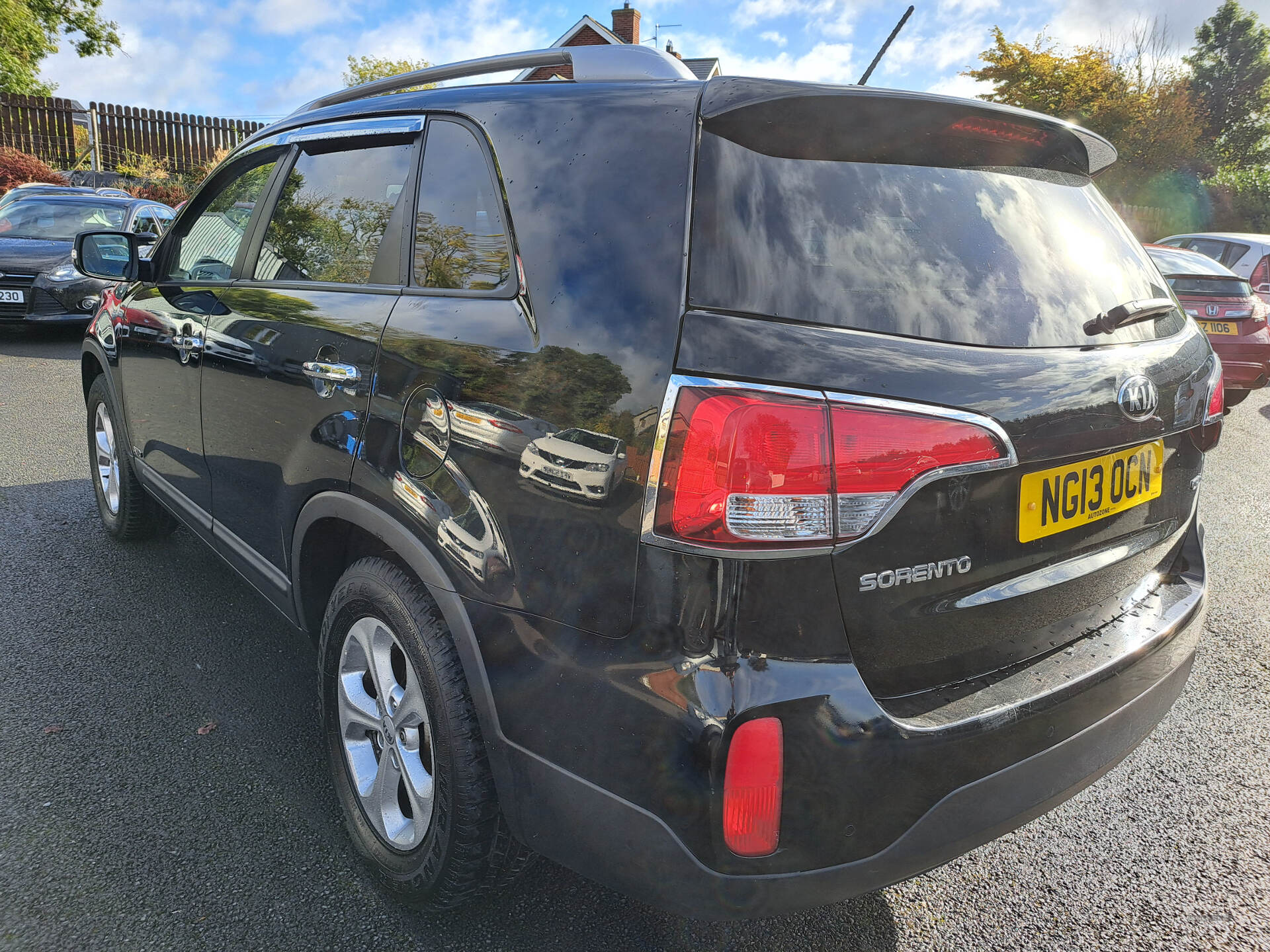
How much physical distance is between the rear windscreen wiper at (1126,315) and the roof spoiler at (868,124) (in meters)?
0.39

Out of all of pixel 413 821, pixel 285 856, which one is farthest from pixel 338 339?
pixel 285 856

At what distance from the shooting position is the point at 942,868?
2.23 m

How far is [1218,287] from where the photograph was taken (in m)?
7.82

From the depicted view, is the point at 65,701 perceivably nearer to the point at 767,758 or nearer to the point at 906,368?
the point at 767,758

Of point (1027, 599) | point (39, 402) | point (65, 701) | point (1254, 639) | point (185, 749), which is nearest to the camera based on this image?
point (1027, 599)

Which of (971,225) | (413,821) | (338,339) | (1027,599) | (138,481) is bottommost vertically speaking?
(413,821)

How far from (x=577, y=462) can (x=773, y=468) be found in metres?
0.34

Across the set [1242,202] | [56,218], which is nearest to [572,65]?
[56,218]

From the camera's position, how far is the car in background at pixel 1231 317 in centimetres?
766

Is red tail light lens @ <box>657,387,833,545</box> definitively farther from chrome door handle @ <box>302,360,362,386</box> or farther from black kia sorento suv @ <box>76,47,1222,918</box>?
chrome door handle @ <box>302,360,362,386</box>

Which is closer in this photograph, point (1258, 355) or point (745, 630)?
point (745, 630)

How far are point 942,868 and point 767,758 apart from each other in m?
1.13

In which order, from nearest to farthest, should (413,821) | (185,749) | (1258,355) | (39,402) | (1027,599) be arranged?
(1027,599) < (413,821) < (185,749) < (39,402) < (1258,355)

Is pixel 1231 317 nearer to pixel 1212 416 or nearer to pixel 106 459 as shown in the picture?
pixel 1212 416
